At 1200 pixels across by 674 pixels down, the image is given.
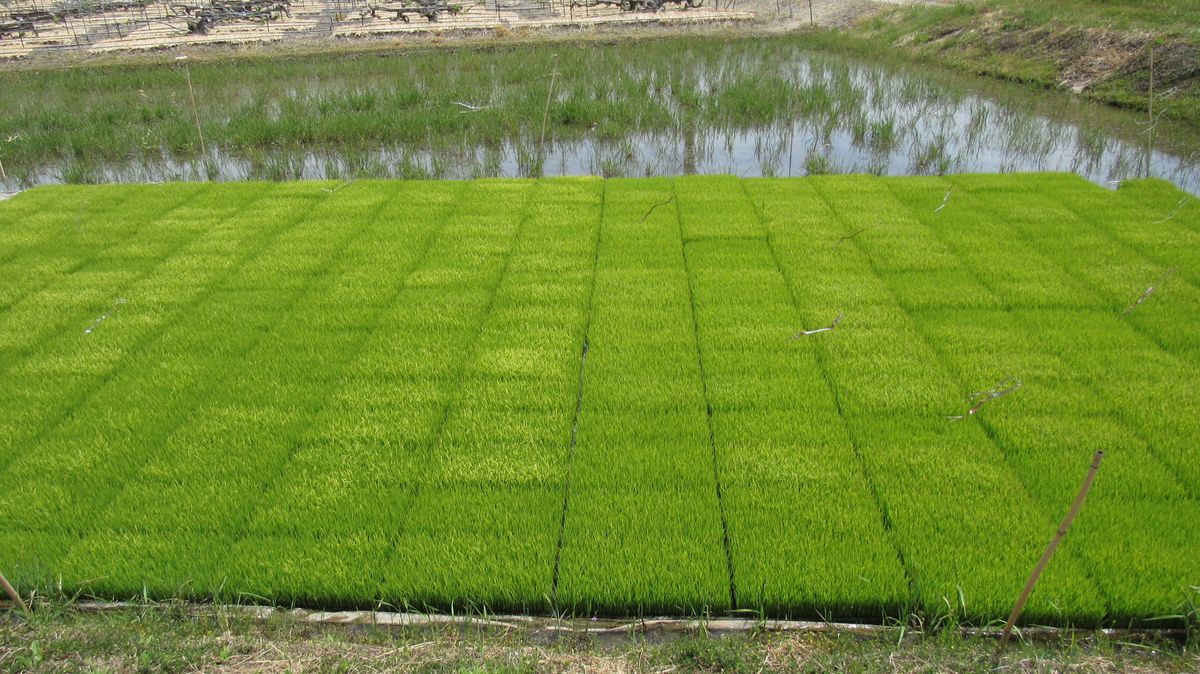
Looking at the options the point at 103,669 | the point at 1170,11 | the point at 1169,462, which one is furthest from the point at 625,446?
the point at 1170,11

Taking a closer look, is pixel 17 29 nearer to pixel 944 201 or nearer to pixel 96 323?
pixel 96 323

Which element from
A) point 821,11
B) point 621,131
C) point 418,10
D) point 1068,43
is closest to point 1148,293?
point 621,131

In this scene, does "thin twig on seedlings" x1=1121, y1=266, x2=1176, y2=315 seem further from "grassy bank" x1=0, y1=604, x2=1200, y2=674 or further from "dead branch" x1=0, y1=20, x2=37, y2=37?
"dead branch" x1=0, y1=20, x2=37, y2=37

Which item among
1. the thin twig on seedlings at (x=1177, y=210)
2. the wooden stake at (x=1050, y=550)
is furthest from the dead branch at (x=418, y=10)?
the wooden stake at (x=1050, y=550)

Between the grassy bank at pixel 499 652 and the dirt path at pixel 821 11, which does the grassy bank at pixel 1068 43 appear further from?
the grassy bank at pixel 499 652

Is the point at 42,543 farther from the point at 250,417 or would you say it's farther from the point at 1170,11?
the point at 1170,11

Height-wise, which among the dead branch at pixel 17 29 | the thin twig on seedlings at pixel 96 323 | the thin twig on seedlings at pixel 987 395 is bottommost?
the thin twig on seedlings at pixel 987 395
